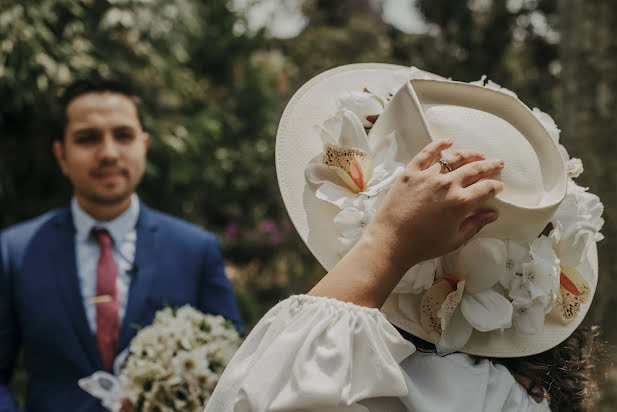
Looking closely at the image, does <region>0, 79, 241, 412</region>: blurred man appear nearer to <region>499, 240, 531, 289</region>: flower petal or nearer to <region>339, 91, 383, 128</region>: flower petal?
<region>339, 91, 383, 128</region>: flower petal

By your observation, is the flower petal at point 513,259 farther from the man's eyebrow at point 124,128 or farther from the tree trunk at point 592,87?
the tree trunk at point 592,87

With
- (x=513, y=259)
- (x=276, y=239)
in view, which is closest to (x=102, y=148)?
(x=513, y=259)

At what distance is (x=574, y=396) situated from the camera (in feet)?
4.90

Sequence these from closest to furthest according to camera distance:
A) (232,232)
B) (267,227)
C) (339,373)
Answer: (339,373) → (267,227) → (232,232)

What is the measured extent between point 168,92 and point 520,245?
6.06 metres

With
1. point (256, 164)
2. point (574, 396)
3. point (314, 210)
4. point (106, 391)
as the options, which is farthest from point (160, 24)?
point (574, 396)

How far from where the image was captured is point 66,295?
2893 millimetres

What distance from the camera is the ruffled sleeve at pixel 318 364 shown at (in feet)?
3.81

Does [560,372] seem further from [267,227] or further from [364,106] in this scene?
[267,227]

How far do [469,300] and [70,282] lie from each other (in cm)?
216

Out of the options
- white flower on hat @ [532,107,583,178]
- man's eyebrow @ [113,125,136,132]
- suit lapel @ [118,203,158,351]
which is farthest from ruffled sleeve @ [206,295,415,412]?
man's eyebrow @ [113,125,136,132]

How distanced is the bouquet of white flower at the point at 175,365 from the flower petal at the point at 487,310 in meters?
1.21

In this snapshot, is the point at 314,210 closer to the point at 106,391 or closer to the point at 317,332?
the point at 317,332

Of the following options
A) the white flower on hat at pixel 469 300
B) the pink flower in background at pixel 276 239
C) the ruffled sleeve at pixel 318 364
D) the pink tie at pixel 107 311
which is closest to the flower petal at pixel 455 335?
the white flower on hat at pixel 469 300
